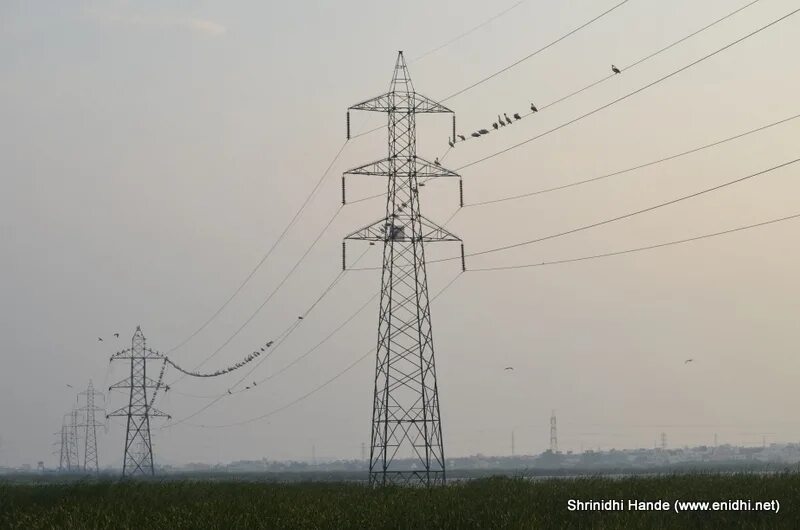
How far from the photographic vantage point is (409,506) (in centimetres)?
4588

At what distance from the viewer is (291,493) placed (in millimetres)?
57312

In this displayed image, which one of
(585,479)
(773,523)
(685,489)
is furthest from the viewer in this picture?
(585,479)

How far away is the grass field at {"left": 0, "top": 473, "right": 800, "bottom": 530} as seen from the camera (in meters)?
41.8

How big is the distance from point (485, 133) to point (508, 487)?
16891 mm

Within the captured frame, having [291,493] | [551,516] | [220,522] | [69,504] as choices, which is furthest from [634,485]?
[69,504]

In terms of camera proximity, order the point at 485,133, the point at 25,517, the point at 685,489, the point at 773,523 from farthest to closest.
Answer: the point at 485,133
the point at 685,489
the point at 25,517
the point at 773,523

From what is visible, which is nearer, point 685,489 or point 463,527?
point 463,527

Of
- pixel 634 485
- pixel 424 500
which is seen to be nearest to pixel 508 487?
pixel 634 485

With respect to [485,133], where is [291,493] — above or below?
below

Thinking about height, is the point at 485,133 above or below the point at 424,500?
above

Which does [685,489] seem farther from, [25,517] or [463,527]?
[25,517]

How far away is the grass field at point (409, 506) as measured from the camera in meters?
41.8

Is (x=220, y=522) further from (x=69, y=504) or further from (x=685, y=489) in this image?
(x=685, y=489)

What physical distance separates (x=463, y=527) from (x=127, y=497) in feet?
64.1
